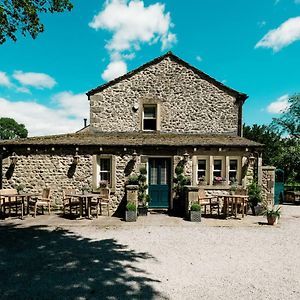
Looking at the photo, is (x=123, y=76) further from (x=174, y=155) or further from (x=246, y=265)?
(x=246, y=265)

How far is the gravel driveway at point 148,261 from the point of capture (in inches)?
170

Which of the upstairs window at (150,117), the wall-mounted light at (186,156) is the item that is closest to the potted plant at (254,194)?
the wall-mounted light at (186,156)

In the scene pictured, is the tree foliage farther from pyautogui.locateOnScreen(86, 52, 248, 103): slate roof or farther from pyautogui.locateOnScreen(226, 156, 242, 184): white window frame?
pyautogui.locateOnScreen(226, 156, 242, 184): white window frame

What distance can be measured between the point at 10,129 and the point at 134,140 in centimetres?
7265

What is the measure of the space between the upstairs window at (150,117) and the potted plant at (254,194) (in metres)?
6.08

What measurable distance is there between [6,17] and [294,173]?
2528 centimetres

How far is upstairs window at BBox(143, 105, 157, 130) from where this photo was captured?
14.1 meters

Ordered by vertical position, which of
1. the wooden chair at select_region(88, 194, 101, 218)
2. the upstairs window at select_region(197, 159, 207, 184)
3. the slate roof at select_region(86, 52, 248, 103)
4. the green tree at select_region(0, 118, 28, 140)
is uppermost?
the green tree at select_region(0, 118, 28, 140)

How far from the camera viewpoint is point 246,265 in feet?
18.2

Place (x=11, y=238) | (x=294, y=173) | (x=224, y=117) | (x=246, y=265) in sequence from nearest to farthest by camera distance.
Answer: (x=246, y=265) → (x=11, y=238) → (x=224, y=117) → (x=294, y=173)

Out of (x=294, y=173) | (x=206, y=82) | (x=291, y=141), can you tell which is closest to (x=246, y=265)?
(x=206, y=82)

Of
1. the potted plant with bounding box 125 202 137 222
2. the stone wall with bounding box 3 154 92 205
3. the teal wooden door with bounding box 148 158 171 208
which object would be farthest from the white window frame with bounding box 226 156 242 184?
the stone wall with bounding box 3 154 92 205

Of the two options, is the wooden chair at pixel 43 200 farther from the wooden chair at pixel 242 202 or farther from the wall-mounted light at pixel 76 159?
the wooden chair at pixel 242 202

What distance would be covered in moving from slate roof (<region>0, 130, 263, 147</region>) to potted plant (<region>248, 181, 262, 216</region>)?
6.37 feet
